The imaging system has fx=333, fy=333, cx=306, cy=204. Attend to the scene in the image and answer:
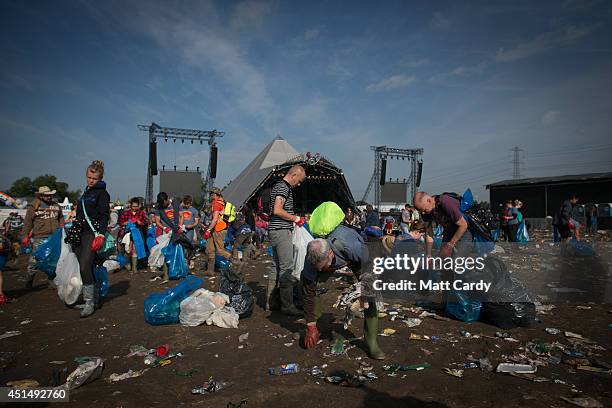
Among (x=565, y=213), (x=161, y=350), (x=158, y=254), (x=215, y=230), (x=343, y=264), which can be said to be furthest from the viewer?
(x=565, y=213)

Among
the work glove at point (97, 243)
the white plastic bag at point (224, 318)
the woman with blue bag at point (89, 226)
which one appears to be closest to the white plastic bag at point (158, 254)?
the woman with blue bag at point (89, 226)

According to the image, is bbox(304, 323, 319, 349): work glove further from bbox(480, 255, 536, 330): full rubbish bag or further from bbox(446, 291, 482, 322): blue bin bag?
bbox(480, 255, 536, 330): full rubbish bag

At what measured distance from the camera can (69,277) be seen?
179 inches

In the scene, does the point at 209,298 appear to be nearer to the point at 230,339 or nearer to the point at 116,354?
the point at 230,339

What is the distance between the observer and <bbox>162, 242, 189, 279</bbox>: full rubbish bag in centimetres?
689

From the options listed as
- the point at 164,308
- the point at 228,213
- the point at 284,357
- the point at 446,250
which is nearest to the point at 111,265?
the point at 228,213

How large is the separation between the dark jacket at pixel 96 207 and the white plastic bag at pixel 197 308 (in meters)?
1.53

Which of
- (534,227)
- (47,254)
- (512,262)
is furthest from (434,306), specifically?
(534,227)

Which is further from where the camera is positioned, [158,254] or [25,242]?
[158,254]

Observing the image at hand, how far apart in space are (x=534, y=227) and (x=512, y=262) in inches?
769

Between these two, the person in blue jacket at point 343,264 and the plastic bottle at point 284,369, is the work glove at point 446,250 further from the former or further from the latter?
the plastic bottle at point 284,369

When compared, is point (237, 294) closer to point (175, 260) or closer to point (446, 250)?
point (446, 250)

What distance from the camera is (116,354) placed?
3.32m

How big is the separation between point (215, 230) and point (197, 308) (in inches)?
108
